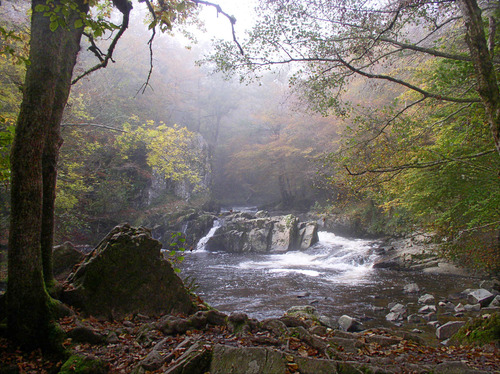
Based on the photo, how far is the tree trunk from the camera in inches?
116

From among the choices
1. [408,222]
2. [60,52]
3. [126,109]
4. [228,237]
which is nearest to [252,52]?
[60,52]

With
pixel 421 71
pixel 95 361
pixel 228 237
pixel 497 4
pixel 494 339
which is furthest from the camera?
pixel 228 237

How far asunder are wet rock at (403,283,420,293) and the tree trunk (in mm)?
9144

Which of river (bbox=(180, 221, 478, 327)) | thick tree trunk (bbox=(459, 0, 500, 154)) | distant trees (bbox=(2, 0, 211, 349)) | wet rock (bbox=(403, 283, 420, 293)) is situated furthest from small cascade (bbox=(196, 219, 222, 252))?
thick tree trunk (bbox=(459, 0, 500, 154))

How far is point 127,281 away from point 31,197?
2075 millimetres

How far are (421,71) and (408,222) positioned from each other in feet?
23.2

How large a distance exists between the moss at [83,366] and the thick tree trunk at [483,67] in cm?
537

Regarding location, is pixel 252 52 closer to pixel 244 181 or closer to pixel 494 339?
pixel 494 339

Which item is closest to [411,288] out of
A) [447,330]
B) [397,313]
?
[397,313]

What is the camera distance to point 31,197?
2.99 meters

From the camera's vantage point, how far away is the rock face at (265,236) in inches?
651

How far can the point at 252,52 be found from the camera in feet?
20.4

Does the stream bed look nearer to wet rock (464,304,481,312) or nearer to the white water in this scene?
the white water

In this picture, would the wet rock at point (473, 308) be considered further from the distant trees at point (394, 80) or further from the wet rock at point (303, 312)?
the wet rock at point (303, 312)
